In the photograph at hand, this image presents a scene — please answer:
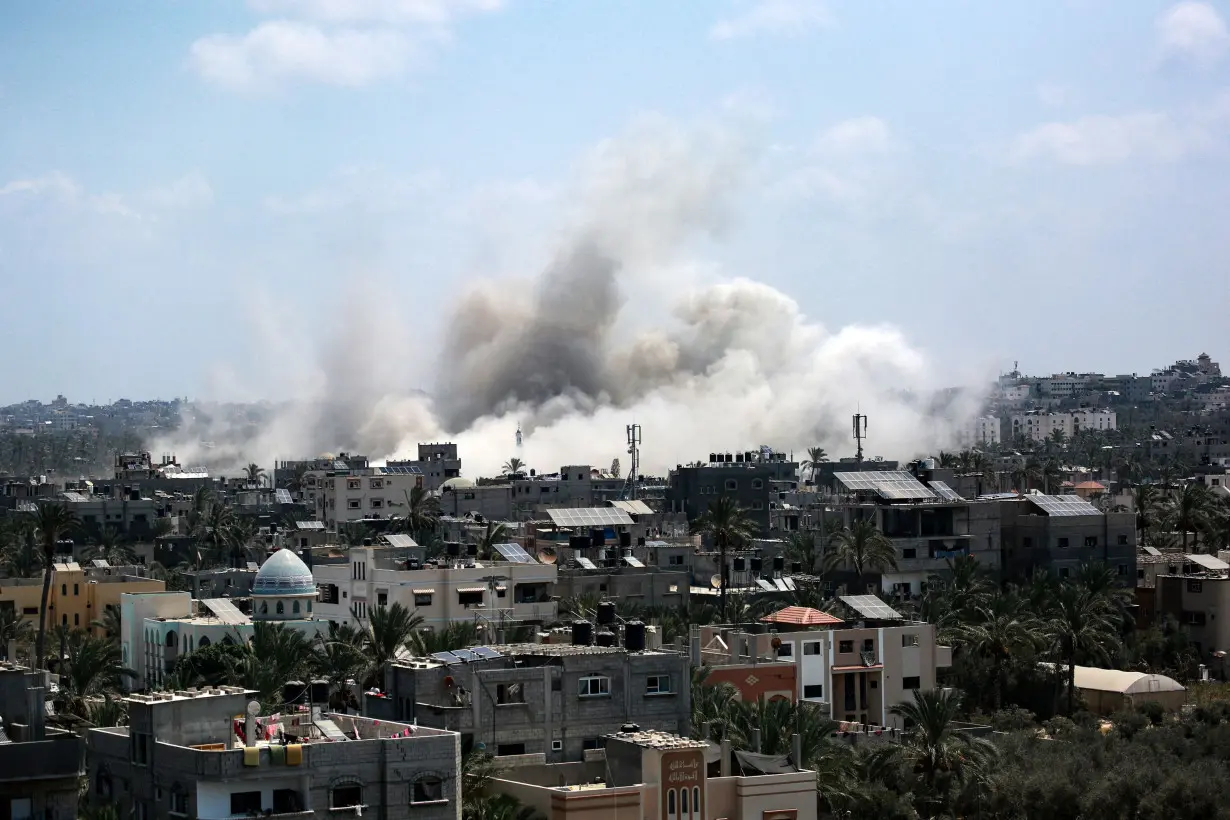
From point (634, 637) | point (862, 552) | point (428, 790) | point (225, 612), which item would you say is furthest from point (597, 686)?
point (862, 552)

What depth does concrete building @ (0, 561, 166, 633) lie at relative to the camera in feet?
251

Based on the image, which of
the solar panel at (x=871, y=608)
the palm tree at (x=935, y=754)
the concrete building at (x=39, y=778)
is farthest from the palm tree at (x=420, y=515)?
the concrete building at (x=39, y=778)

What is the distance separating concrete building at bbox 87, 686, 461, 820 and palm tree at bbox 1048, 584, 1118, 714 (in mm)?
31027

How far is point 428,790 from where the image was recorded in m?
35.4

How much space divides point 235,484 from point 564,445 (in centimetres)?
2251

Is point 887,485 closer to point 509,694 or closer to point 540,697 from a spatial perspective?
point 540,697

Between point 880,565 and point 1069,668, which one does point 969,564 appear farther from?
point 1069,668

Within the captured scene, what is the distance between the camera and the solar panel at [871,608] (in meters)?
61.3

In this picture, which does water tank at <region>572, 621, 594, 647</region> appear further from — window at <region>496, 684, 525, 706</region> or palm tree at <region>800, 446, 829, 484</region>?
palm tree at <region>800, 446, 829, 484</region>

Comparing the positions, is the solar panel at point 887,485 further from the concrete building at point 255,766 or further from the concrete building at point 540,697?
the concrete building at point 255,766

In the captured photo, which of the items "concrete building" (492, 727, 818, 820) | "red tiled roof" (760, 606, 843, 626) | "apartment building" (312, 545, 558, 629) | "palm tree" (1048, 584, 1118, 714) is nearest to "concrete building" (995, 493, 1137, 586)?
"palm tree" (1048, 584, 1118, 714)

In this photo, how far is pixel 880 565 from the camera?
75812mm

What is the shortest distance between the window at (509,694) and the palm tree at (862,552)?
32.7 meters

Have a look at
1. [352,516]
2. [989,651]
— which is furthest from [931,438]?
[989,651]
